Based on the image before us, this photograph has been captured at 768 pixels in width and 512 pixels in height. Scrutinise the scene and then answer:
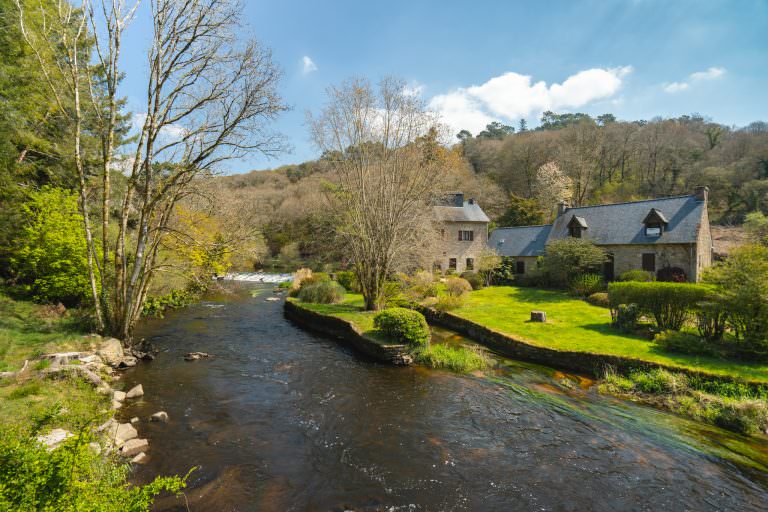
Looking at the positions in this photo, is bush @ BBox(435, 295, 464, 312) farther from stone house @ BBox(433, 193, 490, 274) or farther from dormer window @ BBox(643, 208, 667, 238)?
dormer window @ BBox(643, 208, 667, 238)

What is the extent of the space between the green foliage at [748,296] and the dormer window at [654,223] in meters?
14.9

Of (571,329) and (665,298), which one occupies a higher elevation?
(665,298)

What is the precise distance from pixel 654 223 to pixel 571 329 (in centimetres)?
1588

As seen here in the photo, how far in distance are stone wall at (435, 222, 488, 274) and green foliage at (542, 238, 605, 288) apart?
9.68 m

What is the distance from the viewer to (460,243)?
3625cm

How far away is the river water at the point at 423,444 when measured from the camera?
19.2ft

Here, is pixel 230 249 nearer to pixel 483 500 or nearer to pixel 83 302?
pixel 83 302

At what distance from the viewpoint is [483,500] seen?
575 centimetres

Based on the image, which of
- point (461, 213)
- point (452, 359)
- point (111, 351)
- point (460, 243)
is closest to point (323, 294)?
point (452, 359)

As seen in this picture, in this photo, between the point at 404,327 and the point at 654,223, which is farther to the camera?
the point at 654,223

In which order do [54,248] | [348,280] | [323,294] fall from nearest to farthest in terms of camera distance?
[54,248] < [323,294] < [348,280]

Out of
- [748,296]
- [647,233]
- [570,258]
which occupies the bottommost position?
[748,296]

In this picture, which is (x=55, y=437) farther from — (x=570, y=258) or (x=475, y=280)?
(x=570, y=258)

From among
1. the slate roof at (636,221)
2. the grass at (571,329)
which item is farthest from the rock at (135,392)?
the slate roof at (636,221)
